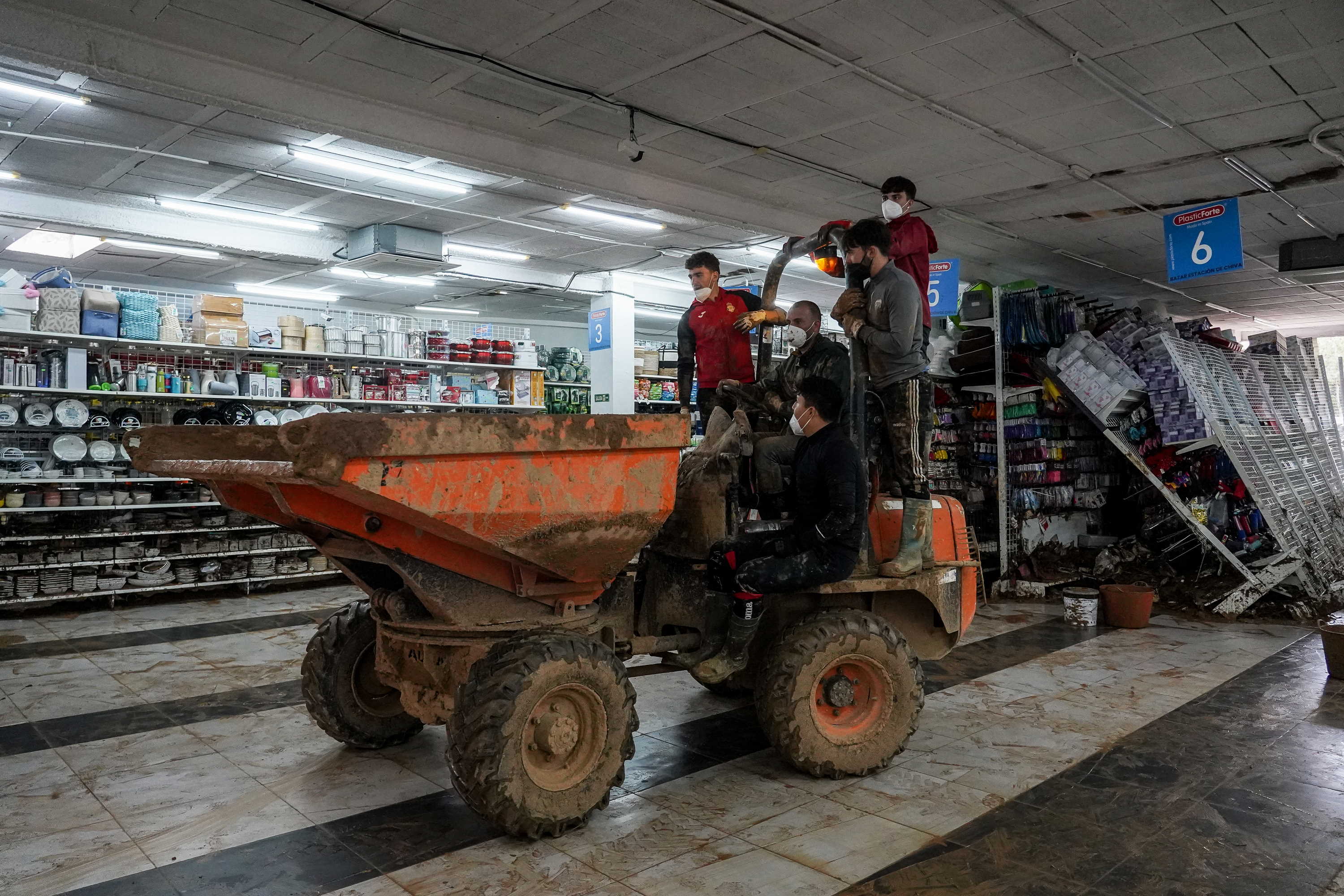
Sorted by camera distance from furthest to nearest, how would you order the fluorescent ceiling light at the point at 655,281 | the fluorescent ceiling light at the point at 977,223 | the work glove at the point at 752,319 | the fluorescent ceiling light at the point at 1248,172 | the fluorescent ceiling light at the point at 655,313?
1. the fluorescent ceiling light at the point at 655,313
2. the fluorescent ceiling light at the point at 655,281
3. the fluorescent ceiling light at the point at 977,223
4. the fluorescent ceiling light at the point at 1248,172
5. the work glove at the point at 752,319

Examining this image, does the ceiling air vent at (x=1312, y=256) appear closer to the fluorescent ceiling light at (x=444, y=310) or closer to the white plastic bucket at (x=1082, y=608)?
the white plastic bucket at (x=1082, y=608)

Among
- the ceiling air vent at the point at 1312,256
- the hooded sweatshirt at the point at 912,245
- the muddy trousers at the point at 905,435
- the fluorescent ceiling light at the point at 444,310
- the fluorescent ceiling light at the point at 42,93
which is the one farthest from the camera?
the fluorescent ceiling light at the point at 444,310

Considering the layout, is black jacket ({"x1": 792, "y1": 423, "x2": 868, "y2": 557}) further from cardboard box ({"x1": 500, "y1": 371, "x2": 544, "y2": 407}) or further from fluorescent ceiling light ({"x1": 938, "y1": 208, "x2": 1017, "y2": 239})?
cardboard box ({"x1": 500, "y1": 371, "x2": 544, "y2": 407})

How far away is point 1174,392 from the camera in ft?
29.0

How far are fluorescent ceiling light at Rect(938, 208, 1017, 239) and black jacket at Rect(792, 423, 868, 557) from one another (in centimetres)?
586

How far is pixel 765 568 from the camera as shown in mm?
3900

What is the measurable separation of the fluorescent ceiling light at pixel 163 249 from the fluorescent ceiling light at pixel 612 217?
4.61 meters

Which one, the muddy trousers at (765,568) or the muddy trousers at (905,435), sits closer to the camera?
the muddy trousers at (765,568)

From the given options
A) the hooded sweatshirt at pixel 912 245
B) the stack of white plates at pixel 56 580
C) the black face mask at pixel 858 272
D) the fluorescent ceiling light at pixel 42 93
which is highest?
the fluorescent ceiling light at pixel 42 93

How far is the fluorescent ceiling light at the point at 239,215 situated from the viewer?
961 centimetres

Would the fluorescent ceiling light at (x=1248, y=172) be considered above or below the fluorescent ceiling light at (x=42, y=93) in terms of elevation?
below

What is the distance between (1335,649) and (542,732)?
5.57 metres

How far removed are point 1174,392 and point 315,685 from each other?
8.33 m

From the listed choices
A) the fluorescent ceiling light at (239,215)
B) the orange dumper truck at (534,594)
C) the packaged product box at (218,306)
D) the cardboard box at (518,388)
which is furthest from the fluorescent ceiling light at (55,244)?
the orange dumper truck at (534,594)
